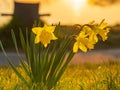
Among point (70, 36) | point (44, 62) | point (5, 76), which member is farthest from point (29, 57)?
point (5, 76)

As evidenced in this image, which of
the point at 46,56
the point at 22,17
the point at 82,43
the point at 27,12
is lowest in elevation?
the point at 22,17

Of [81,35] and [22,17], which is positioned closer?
[81,35]

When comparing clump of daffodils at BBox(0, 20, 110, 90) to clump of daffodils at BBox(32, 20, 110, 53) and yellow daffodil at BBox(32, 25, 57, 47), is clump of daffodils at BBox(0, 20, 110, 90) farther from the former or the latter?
yellow daffodil at BBox(32, 25, 57, 47)

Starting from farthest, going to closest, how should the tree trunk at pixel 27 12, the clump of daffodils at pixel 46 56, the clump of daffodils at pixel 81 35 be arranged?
the tree trunk at pixel 27 12 < the clump of daffodils at pixel 46 56 < the clump of daffodils at pixel 81 35

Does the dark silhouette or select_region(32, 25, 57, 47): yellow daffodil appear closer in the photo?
select_region(32, 25, 57, 47): yellow daffodil

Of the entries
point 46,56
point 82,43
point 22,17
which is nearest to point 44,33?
point 82,43

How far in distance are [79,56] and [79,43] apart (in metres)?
5.49

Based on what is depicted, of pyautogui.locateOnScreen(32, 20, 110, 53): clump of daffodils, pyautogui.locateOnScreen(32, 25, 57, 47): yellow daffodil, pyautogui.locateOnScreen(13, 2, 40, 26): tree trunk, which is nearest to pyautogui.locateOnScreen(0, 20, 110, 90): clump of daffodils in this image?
pyautogui.locateOnScreen(32, 20, 110, 53): clump of daffodils

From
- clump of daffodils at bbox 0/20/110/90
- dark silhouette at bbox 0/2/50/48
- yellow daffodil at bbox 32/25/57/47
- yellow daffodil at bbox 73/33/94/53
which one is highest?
yellow daffodil at bbox 32/25/57/47

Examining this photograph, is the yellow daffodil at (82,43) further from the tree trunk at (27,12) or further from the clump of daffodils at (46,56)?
the tree trunk at (27,12)

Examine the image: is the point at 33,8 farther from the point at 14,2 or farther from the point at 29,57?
the point at 29,57

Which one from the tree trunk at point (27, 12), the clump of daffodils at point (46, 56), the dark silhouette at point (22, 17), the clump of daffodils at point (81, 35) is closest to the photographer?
the clump of daffodils at point (81, 35)

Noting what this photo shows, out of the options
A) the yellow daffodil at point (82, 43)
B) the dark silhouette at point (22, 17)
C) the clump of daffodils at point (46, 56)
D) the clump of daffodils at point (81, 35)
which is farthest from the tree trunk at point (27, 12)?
the yellow daffodil at point (82, 43)

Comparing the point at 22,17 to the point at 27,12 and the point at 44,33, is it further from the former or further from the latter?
the point at 44,33
